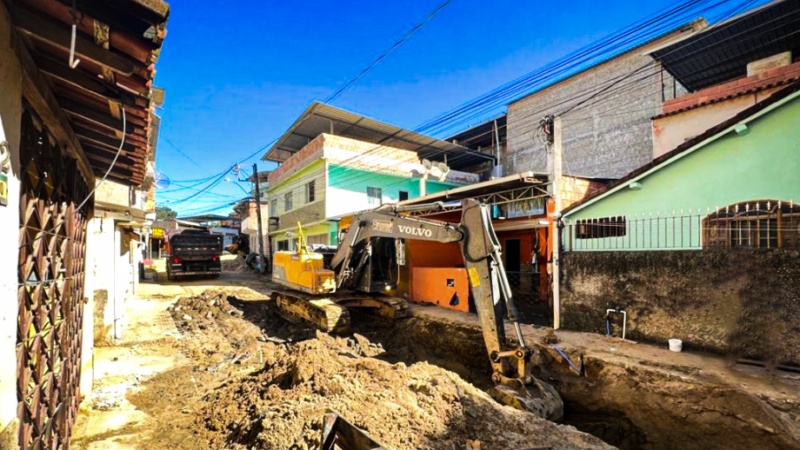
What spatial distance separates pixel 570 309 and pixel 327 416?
6.50 meters

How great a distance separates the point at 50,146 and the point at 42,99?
1.88 feet

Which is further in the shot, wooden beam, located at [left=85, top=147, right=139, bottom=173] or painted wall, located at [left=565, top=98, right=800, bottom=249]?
painted wall, located at [left=565, top=98, right=800, bottom=249]

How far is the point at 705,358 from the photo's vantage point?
231 inches

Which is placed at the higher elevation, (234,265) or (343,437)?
(343,437)

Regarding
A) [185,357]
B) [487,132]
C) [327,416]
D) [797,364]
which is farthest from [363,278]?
[487,132]

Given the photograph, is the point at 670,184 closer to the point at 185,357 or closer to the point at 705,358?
the point at 705,358

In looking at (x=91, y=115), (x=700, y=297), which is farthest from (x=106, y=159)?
(x=700, y=297)

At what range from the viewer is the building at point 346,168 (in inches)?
691

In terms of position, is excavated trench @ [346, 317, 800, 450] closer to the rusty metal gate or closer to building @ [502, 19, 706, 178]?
the rusty metal gate

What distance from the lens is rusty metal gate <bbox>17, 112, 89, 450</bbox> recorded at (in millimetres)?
2166

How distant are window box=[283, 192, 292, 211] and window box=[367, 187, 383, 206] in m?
5.77

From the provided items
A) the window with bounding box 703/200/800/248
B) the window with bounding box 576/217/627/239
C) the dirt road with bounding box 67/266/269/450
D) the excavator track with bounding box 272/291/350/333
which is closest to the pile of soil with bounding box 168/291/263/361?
the dirt road with bounding box 67/266/269/450

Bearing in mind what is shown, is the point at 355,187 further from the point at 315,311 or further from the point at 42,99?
the point at 42,99

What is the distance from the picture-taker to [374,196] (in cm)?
1925
